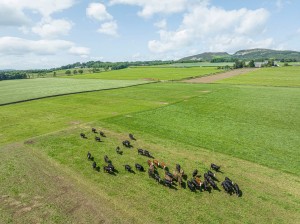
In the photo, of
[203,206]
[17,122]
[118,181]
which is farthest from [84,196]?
[17,122]

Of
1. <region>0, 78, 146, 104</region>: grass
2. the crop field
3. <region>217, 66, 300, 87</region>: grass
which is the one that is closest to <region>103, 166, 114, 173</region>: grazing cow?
the crop field

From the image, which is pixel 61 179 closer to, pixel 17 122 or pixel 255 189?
pixel 255 189

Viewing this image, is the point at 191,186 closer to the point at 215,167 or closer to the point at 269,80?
the point at 215,167

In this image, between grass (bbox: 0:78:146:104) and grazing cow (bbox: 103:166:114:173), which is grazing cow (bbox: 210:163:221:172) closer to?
grazing cow (bbox: 103:166:114:173)

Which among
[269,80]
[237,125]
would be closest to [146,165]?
[237,125]

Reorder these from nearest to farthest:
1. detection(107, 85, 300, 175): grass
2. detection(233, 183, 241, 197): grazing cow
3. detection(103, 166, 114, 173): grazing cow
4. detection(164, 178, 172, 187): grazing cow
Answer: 1. detection(233, 183, 241, 197): grazing cow
2. detection(164, 178, 172, 187): grazing cow
3. detection(103, 166, 114, 173): grazing cow
4. detection(107, 85, 300, 175): grass
